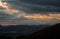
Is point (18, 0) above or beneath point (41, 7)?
above

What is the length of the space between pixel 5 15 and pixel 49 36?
322cm

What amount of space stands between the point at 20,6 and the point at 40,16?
112 centimetres

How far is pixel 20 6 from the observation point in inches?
243

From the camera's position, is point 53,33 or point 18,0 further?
point 18,0

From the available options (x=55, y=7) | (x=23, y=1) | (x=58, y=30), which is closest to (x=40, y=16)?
(x=55, y=7)

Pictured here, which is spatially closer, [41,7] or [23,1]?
[41,7]

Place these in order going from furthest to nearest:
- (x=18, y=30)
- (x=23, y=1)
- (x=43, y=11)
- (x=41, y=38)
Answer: (x=23, y=1) < (x=43, y=11) < (x=18, y=30) < (x=41, y=38)

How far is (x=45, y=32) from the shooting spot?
257 cm

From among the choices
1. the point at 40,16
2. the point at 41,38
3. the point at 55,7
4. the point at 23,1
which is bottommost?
the point at 41,38

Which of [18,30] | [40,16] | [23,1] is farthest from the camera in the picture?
[23,1]

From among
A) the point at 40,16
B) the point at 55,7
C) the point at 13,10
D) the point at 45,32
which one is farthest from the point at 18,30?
the point at 55,7

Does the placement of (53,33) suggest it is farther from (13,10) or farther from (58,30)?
(13,10)

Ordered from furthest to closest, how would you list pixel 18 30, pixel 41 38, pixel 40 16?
pixel 40 16, pixel 18 30, pixel 41 38

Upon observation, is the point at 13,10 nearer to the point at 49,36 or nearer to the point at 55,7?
the point at 55,7
